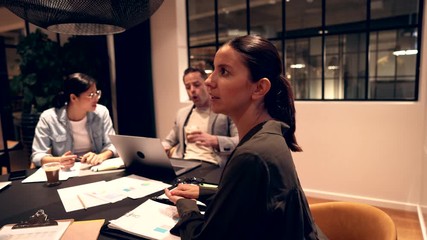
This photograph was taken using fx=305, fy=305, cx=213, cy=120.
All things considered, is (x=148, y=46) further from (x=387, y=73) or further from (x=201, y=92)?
(x=387, y=73)

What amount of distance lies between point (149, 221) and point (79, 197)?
465mm

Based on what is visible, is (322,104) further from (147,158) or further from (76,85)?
(76,85)

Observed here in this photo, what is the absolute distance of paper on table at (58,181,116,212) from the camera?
1.25 metres

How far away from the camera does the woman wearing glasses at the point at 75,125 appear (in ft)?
7.34

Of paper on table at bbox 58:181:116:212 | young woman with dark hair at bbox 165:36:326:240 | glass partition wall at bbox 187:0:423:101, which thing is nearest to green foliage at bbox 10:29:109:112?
paper on table at bbox 58:181:116:212

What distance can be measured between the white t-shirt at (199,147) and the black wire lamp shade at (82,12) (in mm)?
1294

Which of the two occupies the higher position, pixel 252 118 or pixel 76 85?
pixel 76 85

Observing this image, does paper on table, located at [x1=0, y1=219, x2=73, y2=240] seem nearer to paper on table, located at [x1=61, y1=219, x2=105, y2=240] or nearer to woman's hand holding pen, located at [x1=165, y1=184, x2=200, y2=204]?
paper on table, located at [x1=61, y1=219, x2=105, y2=240]

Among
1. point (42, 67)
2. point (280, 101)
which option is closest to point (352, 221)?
point (280, 101)

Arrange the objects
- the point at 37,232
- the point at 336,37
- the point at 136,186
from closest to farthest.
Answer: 1. the point at 37,232
2. the point at 136,186
3. the point at 336,37

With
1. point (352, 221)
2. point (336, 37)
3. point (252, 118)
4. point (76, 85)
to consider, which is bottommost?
point (352, 221)

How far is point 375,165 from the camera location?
3.02m

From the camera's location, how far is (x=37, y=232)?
100 centimetres

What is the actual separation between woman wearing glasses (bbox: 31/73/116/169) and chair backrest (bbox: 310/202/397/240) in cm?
147
